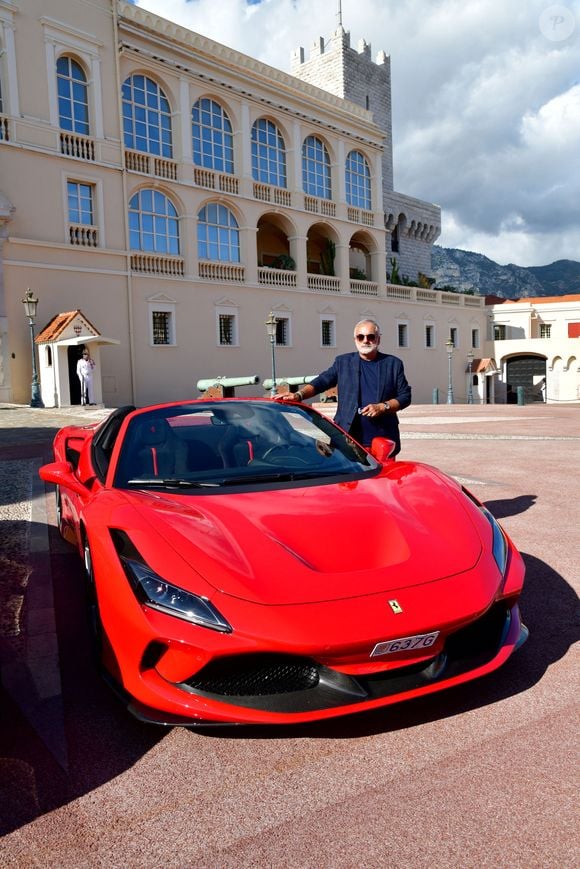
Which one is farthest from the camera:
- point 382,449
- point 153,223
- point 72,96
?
point 153,223

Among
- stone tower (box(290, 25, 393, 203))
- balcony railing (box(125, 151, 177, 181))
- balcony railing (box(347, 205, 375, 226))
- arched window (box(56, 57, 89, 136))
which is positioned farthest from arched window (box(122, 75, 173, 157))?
stone tower (box(290, 25, 393, 203))

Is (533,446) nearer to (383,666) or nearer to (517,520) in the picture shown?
(517,520)

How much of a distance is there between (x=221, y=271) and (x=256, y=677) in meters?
29.9

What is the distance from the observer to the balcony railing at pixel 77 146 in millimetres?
25281

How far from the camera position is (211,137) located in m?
30.5

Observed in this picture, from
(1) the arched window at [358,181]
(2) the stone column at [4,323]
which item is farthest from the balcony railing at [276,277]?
(2) the stone column at [4,323]

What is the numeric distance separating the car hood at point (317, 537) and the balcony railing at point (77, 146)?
→ 25.5 m

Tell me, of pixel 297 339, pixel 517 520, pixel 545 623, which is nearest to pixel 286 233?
pixel 297 339

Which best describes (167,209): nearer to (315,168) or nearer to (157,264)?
(157,264)

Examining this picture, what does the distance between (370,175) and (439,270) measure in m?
149

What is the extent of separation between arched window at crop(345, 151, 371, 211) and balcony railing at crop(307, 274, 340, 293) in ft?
15.4

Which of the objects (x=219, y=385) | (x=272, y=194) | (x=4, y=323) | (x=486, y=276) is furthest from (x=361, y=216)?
(x=486, y=276)

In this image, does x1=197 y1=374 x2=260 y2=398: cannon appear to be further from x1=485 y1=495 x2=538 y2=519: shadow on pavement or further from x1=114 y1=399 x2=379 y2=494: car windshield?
x1=114 y1=399 x2=379 y2=494: car windshield

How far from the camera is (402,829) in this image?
201cm
